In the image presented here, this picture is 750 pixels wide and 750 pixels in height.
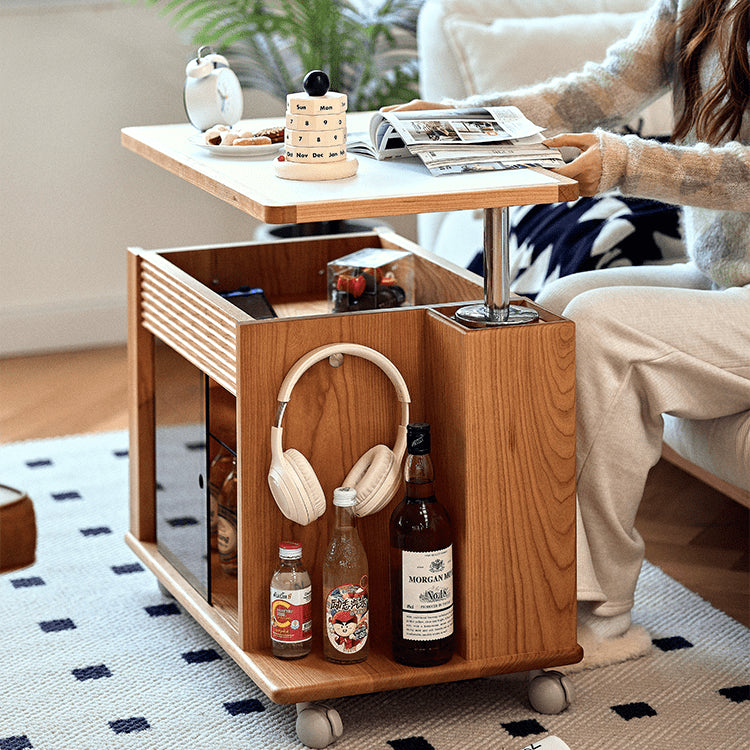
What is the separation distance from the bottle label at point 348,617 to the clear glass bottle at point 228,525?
0.23 metres

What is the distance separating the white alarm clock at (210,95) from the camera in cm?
166

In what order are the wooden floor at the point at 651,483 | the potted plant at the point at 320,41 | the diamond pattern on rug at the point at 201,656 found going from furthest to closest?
1. the potted plant at the point at 320,41
2. the wooden floor at the point at 651,483
3. the diamond pattern on rug at the point at 201,656

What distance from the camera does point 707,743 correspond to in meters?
1.43

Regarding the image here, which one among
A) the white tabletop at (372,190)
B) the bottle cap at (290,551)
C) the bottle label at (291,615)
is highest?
the white tabletop at (372,190)

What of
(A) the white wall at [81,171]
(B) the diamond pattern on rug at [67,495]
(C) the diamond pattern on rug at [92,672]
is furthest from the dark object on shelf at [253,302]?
(A) the white wall at [81,171]

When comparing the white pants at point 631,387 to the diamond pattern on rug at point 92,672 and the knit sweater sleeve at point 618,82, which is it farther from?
the diamond pattern on rug at point 92,672

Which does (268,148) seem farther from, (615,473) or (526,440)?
(615,473)

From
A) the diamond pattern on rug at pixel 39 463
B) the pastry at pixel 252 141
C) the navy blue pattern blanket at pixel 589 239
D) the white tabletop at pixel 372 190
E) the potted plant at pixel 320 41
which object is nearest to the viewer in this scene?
the white tabletop at pixel 372 190

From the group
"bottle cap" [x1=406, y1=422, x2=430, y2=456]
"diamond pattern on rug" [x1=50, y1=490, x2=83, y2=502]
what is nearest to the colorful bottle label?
"bottle cap" [x1=406, y1=422, x2=430, y2=456]

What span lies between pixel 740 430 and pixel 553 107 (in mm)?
492

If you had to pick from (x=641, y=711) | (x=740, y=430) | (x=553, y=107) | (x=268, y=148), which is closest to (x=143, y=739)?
(x=641, y=711)

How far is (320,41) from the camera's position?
275 cm

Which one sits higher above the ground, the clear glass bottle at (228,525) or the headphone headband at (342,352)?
the headphone headband at (342,352)

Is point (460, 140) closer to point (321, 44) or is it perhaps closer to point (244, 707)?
point (244, 707)
